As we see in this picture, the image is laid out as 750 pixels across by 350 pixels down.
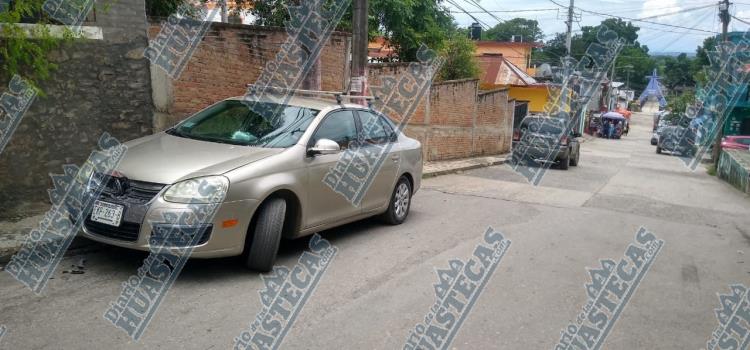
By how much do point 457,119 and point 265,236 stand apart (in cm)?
1190

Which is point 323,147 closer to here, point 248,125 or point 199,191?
point 248,125

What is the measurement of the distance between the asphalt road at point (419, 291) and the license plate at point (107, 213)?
1.64ft

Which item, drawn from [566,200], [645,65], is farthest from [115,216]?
[645,65]

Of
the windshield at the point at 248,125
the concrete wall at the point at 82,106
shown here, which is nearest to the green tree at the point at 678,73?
the concrete wall at the point at 82,106

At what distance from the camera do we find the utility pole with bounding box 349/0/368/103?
955cm

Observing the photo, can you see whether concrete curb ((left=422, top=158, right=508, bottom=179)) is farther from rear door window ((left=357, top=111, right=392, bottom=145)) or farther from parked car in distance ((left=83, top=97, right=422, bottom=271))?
parked car in distance ((left=83, top=97, right=422, bottom=271))

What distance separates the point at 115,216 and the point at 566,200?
8295mm

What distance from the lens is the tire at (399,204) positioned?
23.5 ft

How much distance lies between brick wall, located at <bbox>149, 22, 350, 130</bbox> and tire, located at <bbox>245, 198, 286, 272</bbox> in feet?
10.9

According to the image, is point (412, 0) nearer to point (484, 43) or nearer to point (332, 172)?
point (332, 172)

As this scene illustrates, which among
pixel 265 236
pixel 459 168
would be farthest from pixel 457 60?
pixel 265 236

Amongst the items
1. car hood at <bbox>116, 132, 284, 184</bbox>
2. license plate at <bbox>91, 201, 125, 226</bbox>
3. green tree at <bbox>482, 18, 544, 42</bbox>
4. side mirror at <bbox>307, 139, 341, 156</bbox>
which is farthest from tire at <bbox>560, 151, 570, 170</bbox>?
green tree at <bbox>482, 18, 544, 42</bbox>

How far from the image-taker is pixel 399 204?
7.34 metres

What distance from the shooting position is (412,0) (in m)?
14.6
